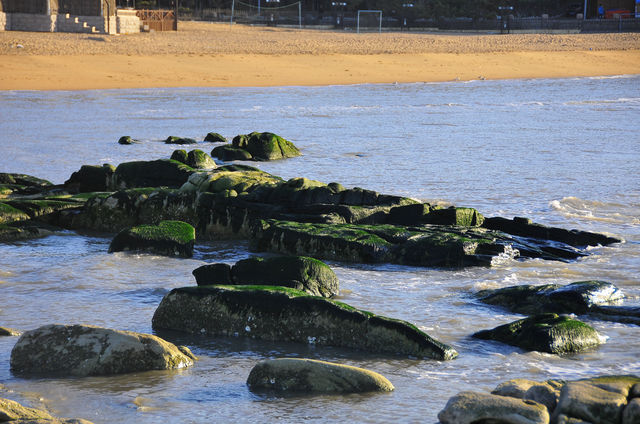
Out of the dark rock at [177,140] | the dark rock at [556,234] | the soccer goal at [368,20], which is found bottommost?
the dark rock at [556,234]

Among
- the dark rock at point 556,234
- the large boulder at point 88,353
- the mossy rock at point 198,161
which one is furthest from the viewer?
the mossy rock at point 198,161

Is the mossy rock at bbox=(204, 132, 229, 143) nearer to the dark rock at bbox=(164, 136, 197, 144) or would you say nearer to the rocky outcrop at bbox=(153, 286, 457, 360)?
the dark rock at bbox=(164, 136, 197, 144)

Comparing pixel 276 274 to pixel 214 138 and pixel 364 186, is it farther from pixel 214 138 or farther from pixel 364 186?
pixel 214 138

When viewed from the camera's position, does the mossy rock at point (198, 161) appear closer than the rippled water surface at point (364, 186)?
No

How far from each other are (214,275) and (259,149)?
11.6 m

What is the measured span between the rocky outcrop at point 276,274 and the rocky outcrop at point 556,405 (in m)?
3.14

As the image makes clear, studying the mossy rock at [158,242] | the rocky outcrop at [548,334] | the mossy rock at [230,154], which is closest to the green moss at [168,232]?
the mossy rock at [158,242]

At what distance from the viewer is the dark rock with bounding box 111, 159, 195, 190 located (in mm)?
14141

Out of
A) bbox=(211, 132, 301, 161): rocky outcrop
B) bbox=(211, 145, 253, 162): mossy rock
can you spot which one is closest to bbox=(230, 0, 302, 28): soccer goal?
bbox=(211, 132, 301, 161): rocky outcrop

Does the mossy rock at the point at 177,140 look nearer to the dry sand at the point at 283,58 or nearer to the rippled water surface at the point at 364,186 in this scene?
the rippled water surface at the point at 364,186


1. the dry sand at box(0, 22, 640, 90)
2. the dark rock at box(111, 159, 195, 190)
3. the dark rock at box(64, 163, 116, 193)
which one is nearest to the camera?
the dark rock at box(111, 159, 195, 190)

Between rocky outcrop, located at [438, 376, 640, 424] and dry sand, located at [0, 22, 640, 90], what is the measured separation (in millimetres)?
33399

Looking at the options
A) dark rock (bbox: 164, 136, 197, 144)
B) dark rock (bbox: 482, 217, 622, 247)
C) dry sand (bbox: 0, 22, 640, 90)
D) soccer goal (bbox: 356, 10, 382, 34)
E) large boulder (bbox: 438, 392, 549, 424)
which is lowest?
dark rock (bbox: 482, 217, 622, 247)

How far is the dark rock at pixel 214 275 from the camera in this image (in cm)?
838
